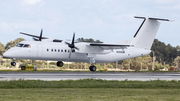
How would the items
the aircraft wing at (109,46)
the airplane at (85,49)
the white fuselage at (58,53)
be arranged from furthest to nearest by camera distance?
the aircraft wing at (109,46)
the airplane at (85,49)
the white fuselage at (58,53)

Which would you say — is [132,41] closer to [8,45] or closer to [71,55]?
[71,55]

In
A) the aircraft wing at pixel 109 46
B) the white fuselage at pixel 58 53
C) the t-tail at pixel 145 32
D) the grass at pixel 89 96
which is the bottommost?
the grass at pixel 89 96

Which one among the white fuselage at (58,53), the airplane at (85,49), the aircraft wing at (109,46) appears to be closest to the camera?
the white fuselage at (58,53)

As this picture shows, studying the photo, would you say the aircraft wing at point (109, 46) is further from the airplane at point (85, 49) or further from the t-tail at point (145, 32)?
the t-tail at point (145, 32)

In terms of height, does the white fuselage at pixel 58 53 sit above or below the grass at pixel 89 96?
above

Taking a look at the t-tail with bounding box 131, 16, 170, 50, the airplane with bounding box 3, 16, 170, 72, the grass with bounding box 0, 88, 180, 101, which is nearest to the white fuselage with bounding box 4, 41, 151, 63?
the airplane with bounding box 3, 16, 170, 72

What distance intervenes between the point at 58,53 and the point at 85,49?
14.5 feet

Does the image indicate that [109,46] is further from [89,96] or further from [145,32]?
[89,96]

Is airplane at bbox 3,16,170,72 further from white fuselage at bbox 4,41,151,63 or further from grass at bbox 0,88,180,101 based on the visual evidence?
grass at bbox 0,88,180,101

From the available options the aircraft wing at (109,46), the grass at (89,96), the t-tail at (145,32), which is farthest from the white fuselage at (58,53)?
the grass at (89,96)

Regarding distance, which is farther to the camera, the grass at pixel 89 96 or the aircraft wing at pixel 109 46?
the aircraft wing at pixel 109 46

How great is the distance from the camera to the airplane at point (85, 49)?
127 ft

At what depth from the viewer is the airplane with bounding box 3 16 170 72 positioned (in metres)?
38.8

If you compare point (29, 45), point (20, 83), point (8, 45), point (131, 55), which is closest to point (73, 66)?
point (131, 55)
